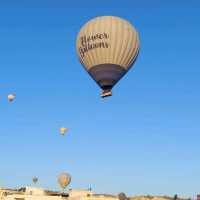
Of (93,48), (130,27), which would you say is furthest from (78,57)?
(130,27)

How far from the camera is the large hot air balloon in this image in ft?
204

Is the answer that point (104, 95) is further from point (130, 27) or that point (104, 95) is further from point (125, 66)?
point (130, 27)

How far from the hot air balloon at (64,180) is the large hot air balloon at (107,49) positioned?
230ft

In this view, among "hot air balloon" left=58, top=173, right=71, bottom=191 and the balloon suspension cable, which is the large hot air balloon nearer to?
the balloon suspension cable

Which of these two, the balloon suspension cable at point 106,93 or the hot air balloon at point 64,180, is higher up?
the balloon suspension cable at point 106,93

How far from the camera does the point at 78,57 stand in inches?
2630

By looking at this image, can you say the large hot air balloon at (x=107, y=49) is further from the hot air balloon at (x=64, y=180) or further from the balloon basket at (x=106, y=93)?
the hot air balloon at (x=64, y=180)

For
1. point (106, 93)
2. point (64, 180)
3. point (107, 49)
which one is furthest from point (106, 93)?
point (64, 180)

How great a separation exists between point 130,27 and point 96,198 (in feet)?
196

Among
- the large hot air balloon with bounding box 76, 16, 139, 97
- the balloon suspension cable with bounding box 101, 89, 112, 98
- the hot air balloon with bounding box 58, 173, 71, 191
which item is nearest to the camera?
the balloon suspension cable with bounding box 101, 89, 112, 98

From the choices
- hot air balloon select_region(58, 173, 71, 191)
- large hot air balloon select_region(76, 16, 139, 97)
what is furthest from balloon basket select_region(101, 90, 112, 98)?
hot air balloon select_region(58, 173, 71, 191)

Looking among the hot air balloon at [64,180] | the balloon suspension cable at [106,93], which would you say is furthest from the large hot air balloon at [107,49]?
the hot air balloon at [64,180]

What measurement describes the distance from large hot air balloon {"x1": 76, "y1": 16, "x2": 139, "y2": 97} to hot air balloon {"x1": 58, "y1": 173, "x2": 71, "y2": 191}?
7010 centimetres

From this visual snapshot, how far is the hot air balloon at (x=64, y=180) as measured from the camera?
130000mm
